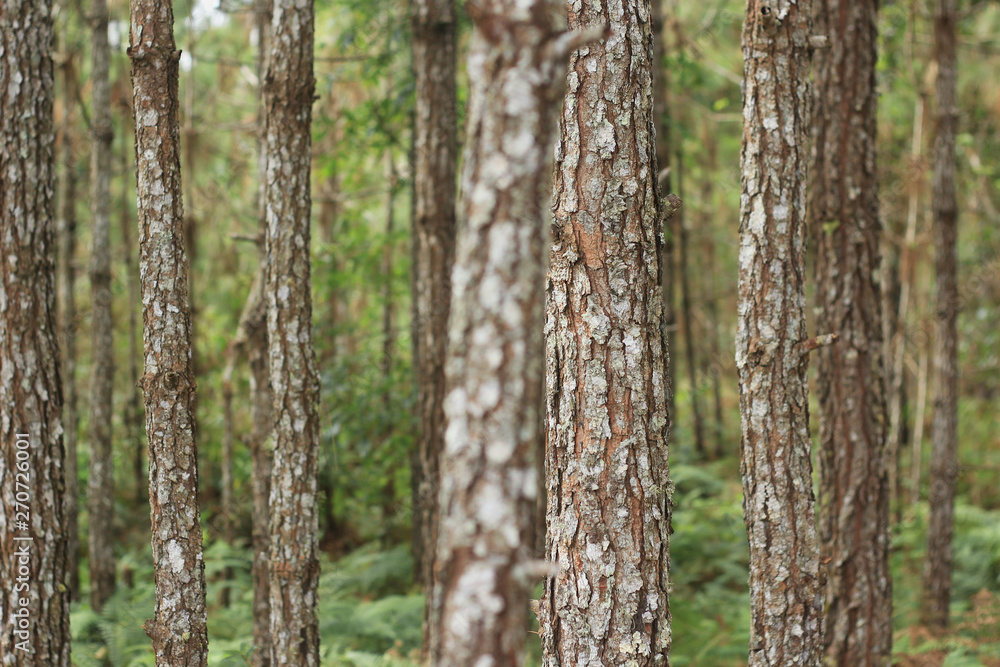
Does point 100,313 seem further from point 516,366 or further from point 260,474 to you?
point 516,366

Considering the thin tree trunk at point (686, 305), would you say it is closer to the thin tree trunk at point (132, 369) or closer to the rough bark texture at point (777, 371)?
the rough bark texture at point (777, 371)

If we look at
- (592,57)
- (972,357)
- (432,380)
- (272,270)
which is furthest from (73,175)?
(972,357)

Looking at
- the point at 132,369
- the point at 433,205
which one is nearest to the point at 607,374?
the point at 433,205

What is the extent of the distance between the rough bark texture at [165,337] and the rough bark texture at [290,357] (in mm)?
619

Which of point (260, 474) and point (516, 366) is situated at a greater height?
point (516, 366)

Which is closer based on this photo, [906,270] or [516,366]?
[516,366]

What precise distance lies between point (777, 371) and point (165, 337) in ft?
9.42

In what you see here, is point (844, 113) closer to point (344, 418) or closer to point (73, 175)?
point (344, 418)

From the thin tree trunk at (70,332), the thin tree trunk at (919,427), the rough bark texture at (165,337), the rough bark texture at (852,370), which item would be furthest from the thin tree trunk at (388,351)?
the thin tree trunk at (919,427)

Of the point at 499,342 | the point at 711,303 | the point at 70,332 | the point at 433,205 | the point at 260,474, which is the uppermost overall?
the point at 433,205

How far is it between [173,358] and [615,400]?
1953mm

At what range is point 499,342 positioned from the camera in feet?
5.48

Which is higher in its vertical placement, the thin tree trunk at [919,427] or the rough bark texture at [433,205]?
the rough bark texture at [433,205]

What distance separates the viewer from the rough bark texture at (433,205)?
249 inches
